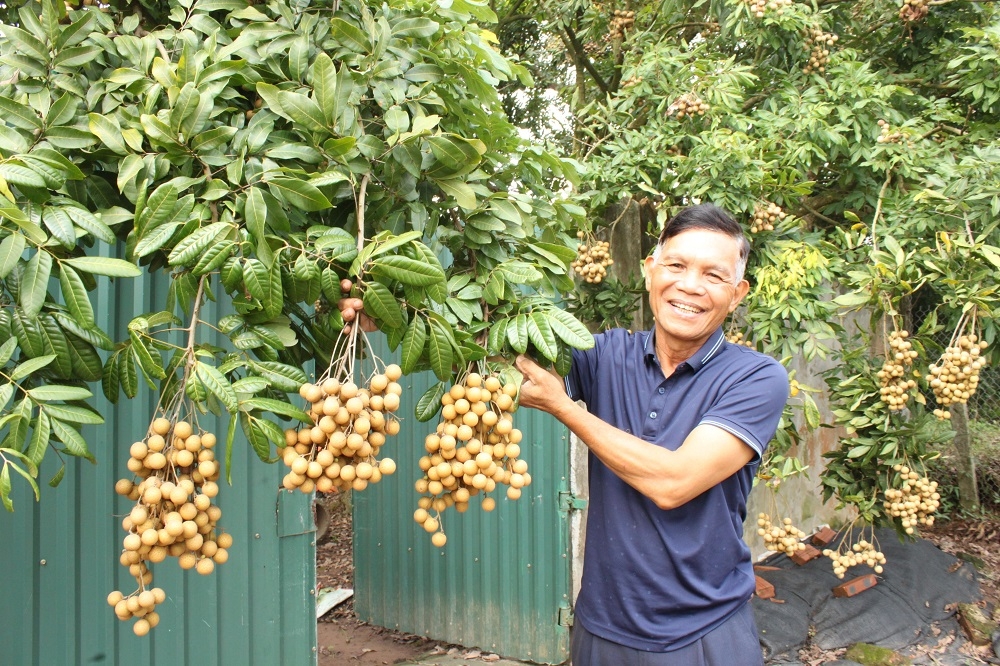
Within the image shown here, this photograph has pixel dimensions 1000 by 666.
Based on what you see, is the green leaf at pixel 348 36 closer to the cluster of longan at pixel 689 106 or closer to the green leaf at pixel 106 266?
the green leaf at pixel 106 266

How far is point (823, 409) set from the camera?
6.58 meters

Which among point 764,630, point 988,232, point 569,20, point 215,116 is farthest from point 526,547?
point 215,116

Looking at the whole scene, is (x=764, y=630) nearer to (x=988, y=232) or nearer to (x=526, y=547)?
(x=526, y=547)

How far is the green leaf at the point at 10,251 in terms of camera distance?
3.55 feet

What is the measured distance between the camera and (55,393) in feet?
3.67

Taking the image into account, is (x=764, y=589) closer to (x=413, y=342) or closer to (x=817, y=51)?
(x=817, y=51)

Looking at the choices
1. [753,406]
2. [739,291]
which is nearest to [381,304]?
[753,406]

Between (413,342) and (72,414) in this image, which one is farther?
(413,342)

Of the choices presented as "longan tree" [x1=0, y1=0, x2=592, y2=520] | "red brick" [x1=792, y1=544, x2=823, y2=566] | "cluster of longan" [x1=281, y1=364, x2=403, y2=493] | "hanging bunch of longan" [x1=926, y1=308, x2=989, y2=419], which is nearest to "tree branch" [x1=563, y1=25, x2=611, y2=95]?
"hanging bunch of longan" [x1=926, y1=308, x2=989, y2=419]

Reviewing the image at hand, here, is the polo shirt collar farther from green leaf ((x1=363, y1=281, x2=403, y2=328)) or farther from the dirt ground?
the dirt ground

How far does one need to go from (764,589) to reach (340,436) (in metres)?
4.23

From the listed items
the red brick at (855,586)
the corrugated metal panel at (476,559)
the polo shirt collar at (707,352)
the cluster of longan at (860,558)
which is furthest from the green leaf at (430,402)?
the red brick at (855,586)

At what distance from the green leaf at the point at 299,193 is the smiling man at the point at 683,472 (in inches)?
→ 28.4

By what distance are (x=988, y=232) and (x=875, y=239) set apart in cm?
44
